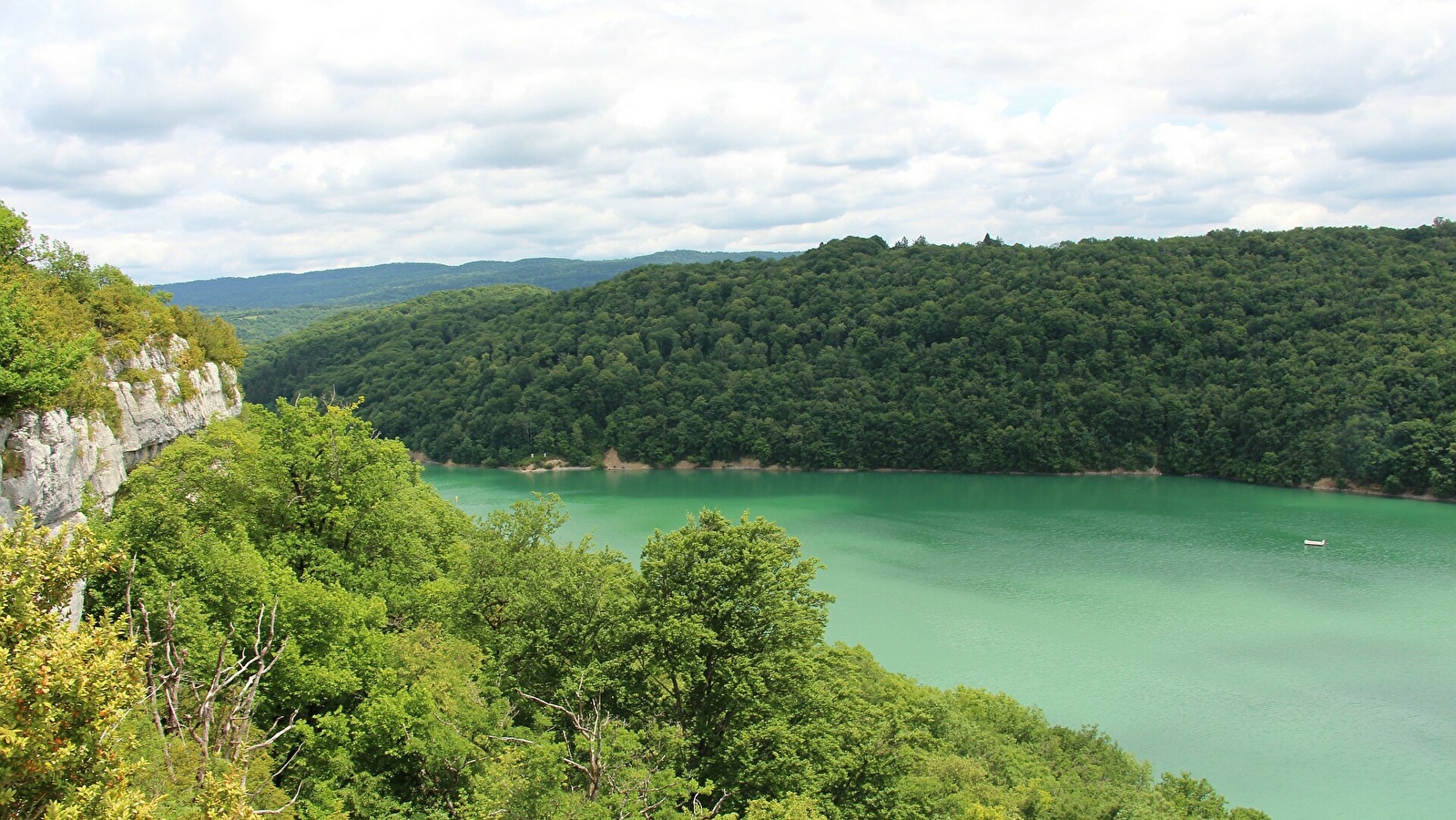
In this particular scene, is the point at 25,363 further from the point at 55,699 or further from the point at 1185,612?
the point at 1185,612

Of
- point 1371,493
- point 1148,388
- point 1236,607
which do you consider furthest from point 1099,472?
point 1236,607

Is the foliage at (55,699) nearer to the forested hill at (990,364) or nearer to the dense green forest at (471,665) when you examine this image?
the dense green forest at (471,665)

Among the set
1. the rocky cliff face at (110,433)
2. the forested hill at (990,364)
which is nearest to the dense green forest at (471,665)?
the rocky cliff face at (110,433)

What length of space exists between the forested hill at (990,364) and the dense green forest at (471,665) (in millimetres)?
55006

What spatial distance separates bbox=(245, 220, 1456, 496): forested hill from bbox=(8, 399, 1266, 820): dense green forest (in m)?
55.0

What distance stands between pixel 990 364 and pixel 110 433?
68311 millimetres

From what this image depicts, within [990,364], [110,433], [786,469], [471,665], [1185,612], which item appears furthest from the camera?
[786,469]

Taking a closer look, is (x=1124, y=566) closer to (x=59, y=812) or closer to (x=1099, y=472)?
A: (x=1099, y=472)

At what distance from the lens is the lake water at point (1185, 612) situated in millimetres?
24672

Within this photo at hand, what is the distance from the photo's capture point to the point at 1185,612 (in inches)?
1406

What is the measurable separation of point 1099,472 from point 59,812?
7182 centimetres

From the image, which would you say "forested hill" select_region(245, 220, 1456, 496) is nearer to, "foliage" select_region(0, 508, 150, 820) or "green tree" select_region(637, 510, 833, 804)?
"green tree" select_region(637, 510, 833, 804)

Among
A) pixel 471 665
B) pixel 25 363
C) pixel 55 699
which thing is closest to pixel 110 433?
pixel 25 363

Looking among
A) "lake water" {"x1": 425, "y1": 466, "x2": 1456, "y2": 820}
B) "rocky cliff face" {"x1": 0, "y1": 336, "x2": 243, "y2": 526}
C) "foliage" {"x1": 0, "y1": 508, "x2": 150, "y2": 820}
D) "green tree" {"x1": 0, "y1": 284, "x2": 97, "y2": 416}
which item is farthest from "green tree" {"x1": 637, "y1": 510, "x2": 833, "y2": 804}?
"lake water" {"x1": 425, "y1": 466, "x2": 1456, "y2": 820}
